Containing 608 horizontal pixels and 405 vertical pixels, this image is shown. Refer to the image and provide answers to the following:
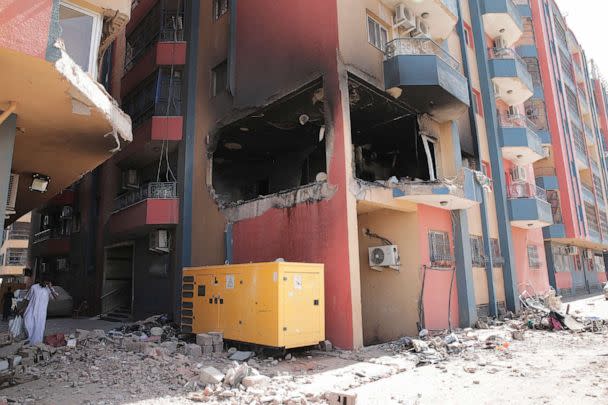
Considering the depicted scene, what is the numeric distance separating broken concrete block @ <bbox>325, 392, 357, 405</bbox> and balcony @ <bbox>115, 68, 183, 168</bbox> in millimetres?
11850

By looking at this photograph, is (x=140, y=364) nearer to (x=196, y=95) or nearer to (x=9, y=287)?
(x=196, y=95)

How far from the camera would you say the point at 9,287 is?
18969 mm

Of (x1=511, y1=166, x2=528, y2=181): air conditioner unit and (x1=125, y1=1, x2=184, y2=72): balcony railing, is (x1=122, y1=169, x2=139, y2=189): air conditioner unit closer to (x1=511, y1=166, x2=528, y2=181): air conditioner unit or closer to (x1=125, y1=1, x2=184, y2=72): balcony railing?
(x1=125, y1=1, x2=184, y2=72): balcony railing

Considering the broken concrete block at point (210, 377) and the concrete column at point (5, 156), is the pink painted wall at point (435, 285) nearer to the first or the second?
the broken concrete block at point (210, 377)

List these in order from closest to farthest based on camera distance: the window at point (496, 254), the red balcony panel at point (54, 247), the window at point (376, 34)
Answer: the window at point (376, 34) < the window at point (496, 254) < the red balcony panel at point (54, 247)

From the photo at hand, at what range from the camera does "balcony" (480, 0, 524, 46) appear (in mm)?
19062

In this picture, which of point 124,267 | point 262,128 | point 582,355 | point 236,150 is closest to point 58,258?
point 124,267

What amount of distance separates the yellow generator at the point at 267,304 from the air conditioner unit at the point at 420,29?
9.02m

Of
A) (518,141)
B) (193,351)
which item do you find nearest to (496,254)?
(518,141)

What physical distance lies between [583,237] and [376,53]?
1939cm

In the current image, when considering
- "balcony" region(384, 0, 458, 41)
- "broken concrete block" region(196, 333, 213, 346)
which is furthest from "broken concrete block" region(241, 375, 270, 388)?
"balcony" region(384, 0, 458, 41)

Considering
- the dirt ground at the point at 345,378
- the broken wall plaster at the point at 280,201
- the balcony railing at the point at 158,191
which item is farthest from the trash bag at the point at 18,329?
the broken wall plaster at the point at 280,201

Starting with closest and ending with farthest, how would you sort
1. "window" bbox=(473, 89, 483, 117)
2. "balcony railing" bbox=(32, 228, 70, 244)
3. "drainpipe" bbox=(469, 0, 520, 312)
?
"drainpipe" bbox=(469, 0, 520, 312) → "window" bbox=(473, 89, 483, 117) → "balcony railing" bbox=(32, 228, 70, 244)

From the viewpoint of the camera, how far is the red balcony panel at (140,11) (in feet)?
58.3
